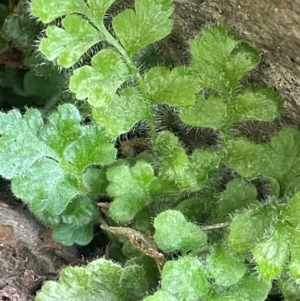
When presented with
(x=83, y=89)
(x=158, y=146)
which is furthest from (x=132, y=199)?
(x=83, y=89)

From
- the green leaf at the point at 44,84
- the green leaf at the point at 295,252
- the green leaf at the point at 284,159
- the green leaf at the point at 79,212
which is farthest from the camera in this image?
the green leaf at the point at 44,84

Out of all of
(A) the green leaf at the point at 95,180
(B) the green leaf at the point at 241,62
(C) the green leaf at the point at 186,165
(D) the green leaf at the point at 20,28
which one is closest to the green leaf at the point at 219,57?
(B) the green leaf at the point at 241,62

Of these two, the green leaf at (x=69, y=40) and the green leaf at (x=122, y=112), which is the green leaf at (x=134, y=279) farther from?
the green leaf at (x=69, y=40)

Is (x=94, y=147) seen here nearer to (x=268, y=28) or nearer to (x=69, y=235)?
(x=69, y=235)

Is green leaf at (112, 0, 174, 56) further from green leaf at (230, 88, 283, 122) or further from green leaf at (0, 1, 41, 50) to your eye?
green leaf at (0, 1, 41, 50)

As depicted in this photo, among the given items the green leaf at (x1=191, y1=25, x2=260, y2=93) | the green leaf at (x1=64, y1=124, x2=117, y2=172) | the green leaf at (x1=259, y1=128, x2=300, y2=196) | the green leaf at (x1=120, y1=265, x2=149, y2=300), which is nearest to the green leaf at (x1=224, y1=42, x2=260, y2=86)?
the green leaf at (x1=191, y1=25, x2=260, y2=93)

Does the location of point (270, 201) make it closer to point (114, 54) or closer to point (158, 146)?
point (158, 146)
